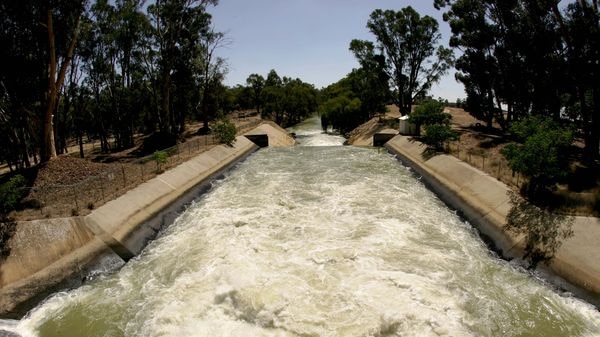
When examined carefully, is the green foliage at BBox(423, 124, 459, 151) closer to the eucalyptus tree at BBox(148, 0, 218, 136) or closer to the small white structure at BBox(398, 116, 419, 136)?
the small white structure at BBox(398, 116, 419, 136)

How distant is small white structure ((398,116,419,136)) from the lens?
36.9 m

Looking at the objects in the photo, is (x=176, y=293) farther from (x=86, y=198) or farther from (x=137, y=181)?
(x=137, y=181)

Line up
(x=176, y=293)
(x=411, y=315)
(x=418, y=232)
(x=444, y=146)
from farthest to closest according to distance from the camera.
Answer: (x=444, y=146) < (x=418, y=232) < (x=176, y=293) < (x=411, y=315)

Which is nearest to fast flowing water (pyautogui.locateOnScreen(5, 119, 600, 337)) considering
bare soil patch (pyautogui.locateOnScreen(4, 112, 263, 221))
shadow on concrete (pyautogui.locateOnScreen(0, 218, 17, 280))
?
shadow on concrete (pyautogui.locateOnScreen(0, 218, 17, 280))

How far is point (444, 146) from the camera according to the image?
28.9 metres

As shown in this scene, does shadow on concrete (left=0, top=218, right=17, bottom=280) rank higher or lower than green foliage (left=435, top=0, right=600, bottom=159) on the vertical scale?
lower

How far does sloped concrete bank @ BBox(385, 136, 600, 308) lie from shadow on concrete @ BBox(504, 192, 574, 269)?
194 mm

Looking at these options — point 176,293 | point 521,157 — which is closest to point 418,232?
point 521,157

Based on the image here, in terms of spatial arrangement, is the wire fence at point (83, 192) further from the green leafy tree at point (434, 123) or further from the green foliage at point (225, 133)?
the green leafy tree at point (434, 123)

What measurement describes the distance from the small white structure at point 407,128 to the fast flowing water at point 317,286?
761 inches

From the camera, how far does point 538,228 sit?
44.6 ft

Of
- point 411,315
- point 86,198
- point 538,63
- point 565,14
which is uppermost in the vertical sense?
point 565,14

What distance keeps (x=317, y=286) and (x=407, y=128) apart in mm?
28702

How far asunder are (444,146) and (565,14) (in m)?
10.6
